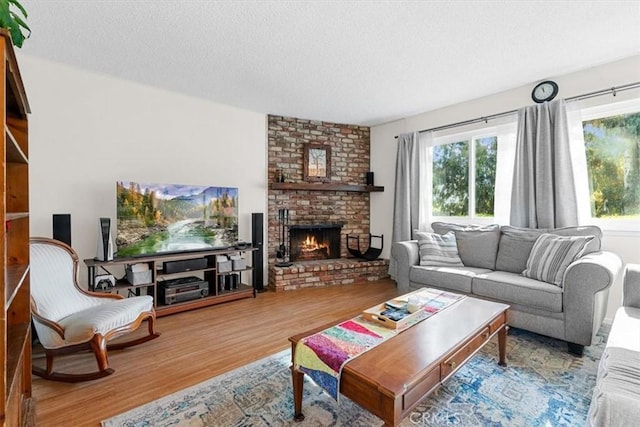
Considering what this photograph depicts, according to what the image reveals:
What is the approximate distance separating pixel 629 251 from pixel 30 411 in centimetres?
447

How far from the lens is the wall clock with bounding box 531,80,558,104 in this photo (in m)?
3.15

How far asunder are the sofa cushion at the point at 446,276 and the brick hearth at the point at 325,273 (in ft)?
4.00

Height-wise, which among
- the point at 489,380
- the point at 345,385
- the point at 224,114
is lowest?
the point at 489,380

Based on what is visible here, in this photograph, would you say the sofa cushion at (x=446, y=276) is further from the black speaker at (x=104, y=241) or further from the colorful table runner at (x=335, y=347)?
the black speaker at (x=104, y=241)

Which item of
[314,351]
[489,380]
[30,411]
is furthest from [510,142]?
[30,411]

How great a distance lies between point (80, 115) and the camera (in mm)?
2996

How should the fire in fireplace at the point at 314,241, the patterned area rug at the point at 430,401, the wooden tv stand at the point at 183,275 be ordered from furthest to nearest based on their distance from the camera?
the fire in fireplace at the point at 314,241
the wooden tv stand at the point at 183,275
the patterned area rug at the point at 430,401

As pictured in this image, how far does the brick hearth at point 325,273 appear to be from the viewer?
4086 mm

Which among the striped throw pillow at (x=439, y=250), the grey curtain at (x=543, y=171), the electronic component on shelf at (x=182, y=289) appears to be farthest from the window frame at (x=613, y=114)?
the electronic component on shelf at (x=182, y=289)

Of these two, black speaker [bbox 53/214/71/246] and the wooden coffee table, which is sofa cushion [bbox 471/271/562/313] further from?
black speaker [bbox 53/214/71/246]

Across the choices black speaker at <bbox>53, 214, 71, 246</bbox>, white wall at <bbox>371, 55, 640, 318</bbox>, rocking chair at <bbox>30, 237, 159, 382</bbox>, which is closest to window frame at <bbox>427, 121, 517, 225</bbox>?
white wall at <bbox>371, 55, 640, 318</bbox>

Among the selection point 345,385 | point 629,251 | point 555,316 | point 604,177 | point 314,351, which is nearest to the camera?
point 345,385

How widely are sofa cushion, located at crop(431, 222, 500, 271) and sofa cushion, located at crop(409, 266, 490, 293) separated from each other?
0.12 m

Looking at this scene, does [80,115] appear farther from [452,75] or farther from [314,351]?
[452,75]
